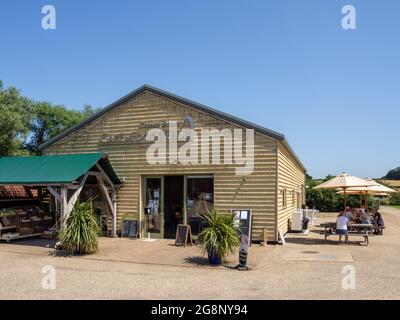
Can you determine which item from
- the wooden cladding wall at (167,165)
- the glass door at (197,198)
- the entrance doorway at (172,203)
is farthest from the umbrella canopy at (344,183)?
the entrance doorway at (172,203)

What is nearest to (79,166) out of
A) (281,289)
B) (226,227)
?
(226,227)

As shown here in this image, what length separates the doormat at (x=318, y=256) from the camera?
11.4 m

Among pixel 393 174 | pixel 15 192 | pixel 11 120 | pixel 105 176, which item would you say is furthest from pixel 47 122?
pixel 393 174

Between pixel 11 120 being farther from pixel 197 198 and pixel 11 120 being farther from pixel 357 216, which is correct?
pixel 357 216

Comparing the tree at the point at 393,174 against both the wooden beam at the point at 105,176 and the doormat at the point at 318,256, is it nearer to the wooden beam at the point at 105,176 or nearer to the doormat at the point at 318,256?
the doormat at the point at 318,256

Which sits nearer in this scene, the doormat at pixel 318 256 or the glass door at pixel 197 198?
the doormat at pixel 318 256

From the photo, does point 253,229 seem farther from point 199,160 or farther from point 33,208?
point 33,208

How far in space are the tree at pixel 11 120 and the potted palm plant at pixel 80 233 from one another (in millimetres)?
18153

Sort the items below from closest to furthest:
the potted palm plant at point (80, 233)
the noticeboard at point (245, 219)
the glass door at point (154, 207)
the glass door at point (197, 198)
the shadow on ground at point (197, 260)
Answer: the shadow on ground at point (197, 260) < the potted palm plant at point (80, 233) < the noticeboard at point (245, 219) < the glass door at point (197, 198) < the glass door at point (154, 207)

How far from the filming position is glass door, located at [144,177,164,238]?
15641 mm

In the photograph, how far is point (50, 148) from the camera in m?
17.8

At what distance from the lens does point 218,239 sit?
10.6m

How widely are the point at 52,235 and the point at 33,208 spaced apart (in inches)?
77.8

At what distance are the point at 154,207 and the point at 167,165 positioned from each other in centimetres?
170
